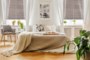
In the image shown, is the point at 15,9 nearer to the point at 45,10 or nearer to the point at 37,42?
the point at 45,10

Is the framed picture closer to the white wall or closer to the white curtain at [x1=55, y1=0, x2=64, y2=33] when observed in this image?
the white wall

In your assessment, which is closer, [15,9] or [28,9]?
[28,9]

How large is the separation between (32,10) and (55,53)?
3.23 metres

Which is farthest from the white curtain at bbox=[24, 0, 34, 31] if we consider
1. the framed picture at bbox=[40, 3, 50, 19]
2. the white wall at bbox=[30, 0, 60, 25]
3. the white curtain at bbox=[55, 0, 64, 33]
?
the white curtain at bbox=[55, 0, 64, 33]

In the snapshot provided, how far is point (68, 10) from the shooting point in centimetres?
896

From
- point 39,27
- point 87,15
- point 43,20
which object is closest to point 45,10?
point 43,20

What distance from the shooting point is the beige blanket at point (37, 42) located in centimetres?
630

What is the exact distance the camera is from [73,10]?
8.97 m

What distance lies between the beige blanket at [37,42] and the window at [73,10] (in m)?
2.71

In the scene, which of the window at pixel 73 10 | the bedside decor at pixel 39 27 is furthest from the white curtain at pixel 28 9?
the window at pixel 73 10

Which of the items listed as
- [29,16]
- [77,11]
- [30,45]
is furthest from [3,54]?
[77,11]

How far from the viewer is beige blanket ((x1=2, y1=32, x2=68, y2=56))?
6.30 meters

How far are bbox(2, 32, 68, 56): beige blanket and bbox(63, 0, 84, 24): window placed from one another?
271cm

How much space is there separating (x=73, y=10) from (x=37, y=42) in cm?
336
